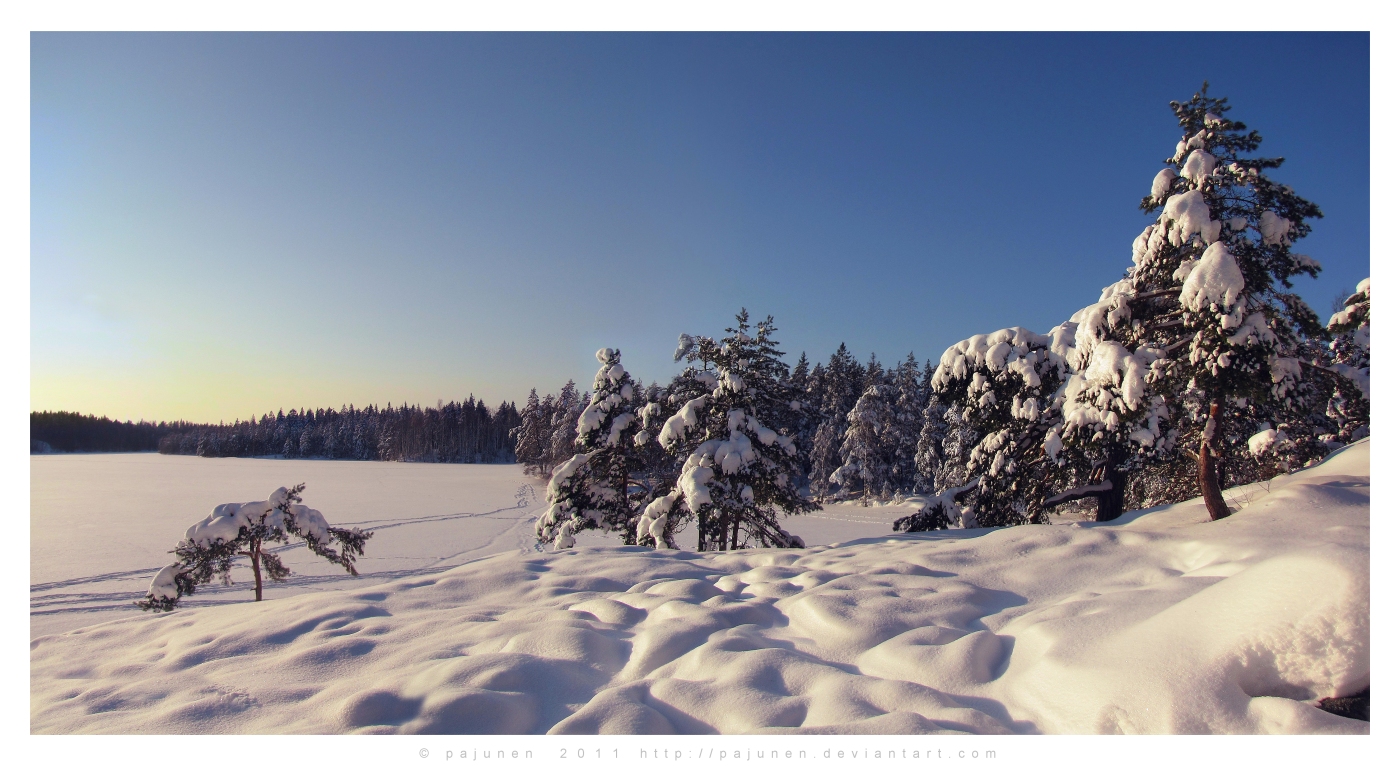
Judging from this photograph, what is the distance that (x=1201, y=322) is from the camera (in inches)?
295

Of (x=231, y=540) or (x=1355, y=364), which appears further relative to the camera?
(x=231, y=540)

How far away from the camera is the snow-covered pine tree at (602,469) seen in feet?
52.2

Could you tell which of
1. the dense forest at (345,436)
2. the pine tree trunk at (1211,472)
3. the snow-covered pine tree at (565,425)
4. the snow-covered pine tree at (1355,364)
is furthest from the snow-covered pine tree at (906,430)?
the dense forest at (345,436)

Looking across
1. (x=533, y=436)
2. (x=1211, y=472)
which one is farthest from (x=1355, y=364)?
(x=533, y=436)

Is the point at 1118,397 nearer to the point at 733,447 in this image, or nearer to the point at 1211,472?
the point at 1211,472

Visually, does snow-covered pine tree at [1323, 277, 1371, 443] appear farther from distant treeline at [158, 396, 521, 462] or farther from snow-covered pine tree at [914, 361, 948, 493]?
distant treeline at [158, 396, 521, 462]

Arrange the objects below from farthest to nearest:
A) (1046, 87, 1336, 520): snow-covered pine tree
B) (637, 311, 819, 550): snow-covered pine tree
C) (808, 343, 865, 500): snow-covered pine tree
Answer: (808, 343, 865, 500): snow-covered pine tree
(637, 311, 819, 550): snow-covered pine tree
(1046, 87, 1336, 520): snow-covered pine tree

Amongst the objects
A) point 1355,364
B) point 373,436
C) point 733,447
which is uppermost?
point 1355,364

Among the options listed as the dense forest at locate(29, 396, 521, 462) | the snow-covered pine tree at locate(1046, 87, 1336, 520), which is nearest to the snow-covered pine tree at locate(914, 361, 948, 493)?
the snow-covered pine tree at locate(1046, 87, 1336, 520)

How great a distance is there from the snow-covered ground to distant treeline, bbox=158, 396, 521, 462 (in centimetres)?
10383

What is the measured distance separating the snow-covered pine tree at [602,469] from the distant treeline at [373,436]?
309 ft

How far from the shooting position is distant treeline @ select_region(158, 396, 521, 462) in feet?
364

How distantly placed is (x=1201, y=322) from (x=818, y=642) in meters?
6.87
